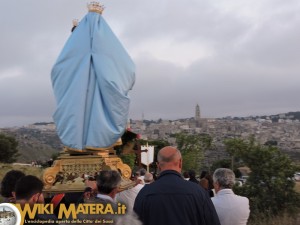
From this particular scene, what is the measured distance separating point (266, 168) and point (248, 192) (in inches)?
27.1

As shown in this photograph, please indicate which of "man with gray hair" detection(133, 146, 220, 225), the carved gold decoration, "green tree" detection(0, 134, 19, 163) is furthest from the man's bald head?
"green tree" detection(0, 134, 19, 163)

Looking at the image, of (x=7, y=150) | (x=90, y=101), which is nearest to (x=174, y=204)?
(x=90, y=101)

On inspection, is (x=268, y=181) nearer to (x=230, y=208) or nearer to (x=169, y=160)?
(x=230, y=208)

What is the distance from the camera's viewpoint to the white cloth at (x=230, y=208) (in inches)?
178

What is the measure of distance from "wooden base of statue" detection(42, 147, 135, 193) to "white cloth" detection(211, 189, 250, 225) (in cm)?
433

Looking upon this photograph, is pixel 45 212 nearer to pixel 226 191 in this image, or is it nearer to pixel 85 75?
pixel 226 191

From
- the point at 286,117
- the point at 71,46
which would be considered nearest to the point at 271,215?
the point at 71,46

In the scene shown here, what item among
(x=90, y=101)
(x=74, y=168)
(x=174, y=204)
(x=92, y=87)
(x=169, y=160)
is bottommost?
(x=74, y=168)

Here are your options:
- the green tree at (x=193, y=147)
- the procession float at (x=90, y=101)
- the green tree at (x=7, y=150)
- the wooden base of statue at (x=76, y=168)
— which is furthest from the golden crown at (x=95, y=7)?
the green tree at (x=7, y=150)

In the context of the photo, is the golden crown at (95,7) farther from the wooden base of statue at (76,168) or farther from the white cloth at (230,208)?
the white cloth at (230,208)

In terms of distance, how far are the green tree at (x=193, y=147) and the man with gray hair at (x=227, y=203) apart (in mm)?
24973

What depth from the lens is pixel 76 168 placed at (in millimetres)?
9102

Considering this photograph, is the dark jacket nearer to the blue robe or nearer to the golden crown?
the blue robe

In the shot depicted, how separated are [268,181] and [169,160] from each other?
675cm
